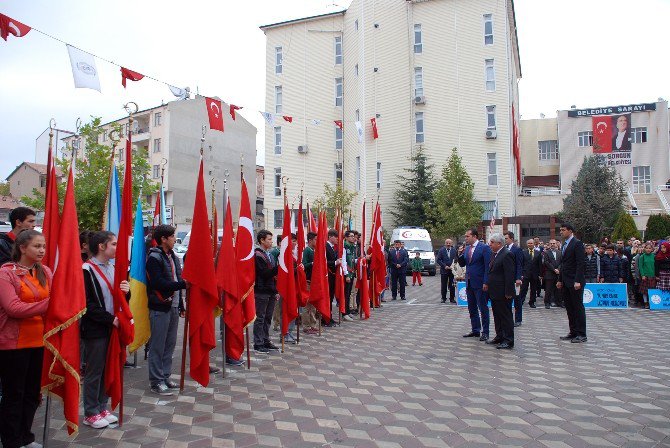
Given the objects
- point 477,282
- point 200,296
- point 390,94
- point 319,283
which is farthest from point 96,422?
point 390,94

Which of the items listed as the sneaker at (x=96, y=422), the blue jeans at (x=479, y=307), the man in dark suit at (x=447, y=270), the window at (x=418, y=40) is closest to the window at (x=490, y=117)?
the window at (x=418, y=40)

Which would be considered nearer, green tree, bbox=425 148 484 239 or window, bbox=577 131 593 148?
green tree, bbox=425 148 484 239

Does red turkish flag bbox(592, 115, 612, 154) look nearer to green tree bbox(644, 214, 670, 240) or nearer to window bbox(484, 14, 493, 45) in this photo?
window bbox(484, 14, 493, 45)

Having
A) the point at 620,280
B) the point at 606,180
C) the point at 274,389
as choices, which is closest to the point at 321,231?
the point at 274,389

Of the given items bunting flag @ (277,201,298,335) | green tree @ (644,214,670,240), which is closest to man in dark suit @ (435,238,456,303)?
bunting flag @ (277,201,298,335)

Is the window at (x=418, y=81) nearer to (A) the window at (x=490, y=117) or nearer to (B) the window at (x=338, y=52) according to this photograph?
(A) the window at (x=490, y=117)

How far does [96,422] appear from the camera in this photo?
193 inches

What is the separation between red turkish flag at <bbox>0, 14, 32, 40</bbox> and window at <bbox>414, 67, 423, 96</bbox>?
32.5 meters

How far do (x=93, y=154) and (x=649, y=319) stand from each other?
20.7 metres

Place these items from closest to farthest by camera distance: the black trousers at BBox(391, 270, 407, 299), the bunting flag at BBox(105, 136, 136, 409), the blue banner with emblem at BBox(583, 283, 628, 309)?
the bunting flag at BBox(105, 136, 136, 409)
the blue banner with emblem at BBox(583, 283, 628, 309)
the black trousers at BBox(391, 270, 407, 299)

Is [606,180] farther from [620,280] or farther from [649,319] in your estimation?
[649,319]

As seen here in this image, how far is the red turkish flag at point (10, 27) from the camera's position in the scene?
682 cm

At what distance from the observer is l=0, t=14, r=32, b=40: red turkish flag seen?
6.82 metres

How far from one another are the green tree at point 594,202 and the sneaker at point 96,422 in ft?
116
